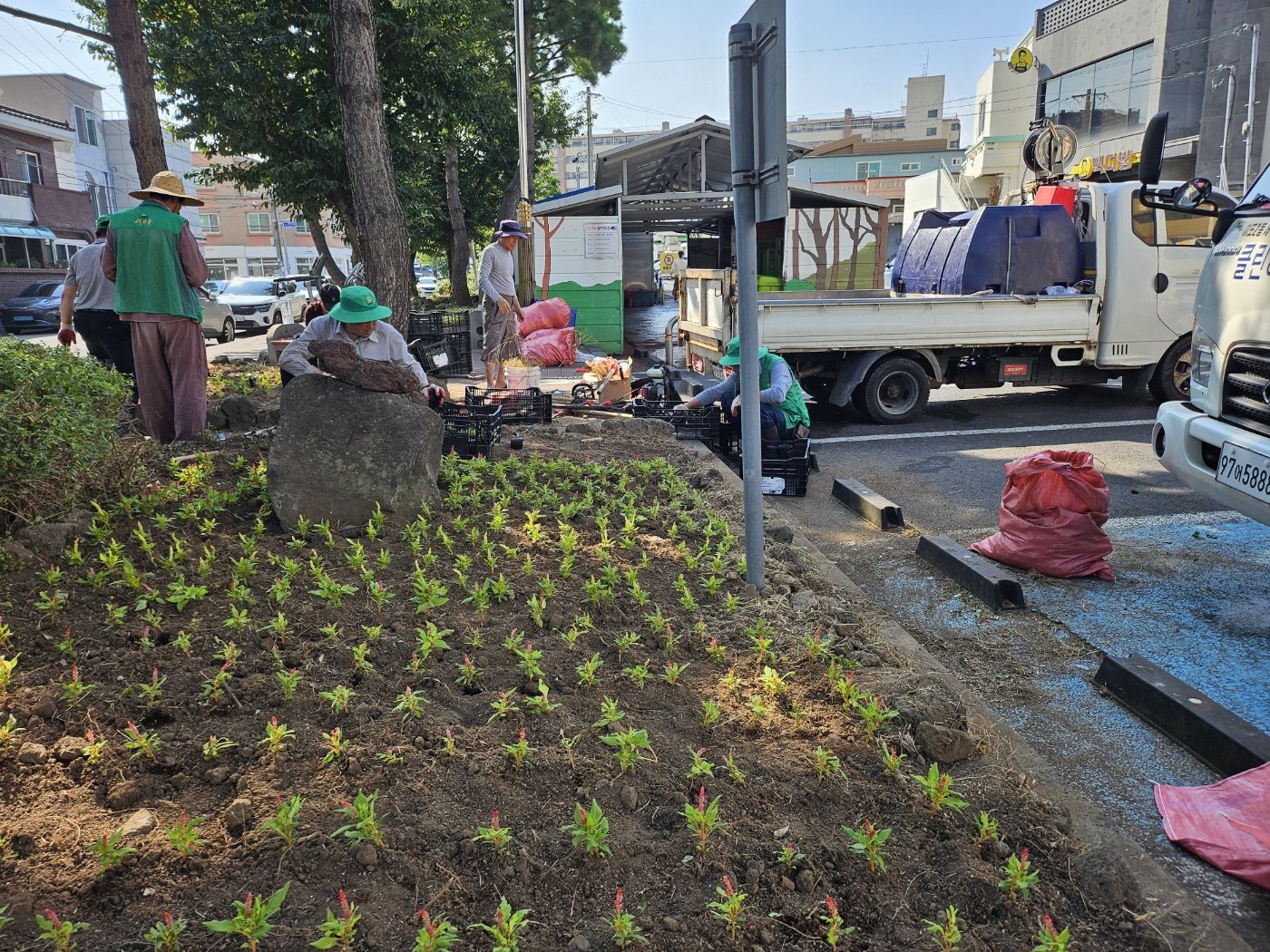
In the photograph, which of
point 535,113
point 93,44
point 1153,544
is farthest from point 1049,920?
point 535,113

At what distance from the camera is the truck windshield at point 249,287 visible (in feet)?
87.0

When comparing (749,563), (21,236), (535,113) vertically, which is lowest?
(749,563)

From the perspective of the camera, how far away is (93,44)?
50.7 feet

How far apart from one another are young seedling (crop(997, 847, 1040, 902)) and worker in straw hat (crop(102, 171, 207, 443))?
6.32 m

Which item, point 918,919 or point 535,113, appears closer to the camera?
point 918,919

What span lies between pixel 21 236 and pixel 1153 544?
138 ft

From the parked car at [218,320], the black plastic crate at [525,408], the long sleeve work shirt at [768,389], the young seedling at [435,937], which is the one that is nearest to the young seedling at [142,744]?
the young seedling at [435,937]

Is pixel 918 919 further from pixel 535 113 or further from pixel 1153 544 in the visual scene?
pixel 535 113

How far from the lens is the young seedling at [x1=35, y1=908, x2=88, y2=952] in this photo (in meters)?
1.89

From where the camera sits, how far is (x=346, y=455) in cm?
477

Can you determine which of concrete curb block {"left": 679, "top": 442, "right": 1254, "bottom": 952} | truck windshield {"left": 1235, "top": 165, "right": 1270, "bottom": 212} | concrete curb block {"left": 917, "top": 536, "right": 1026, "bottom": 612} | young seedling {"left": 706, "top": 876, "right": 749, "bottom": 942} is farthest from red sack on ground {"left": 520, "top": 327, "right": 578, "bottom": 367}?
young seedling {"left": 706, "top": 876, "right": 749, "bottom": 942}

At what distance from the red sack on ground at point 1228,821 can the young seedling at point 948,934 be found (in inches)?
Answer: 43.4

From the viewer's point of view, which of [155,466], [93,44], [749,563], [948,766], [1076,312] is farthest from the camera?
[93,44]

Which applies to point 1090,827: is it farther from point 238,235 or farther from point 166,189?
point 238,235
